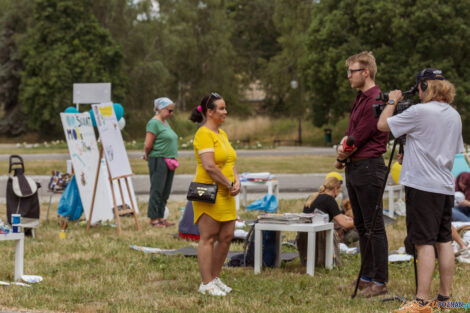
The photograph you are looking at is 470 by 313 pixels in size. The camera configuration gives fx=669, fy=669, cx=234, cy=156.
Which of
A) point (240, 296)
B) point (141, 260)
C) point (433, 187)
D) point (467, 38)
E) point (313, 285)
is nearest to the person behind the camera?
point (433, 187)

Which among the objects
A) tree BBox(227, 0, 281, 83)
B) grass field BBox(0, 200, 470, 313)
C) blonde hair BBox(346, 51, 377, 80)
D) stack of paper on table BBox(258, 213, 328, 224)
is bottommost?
grass field BBox(0, 200, 470, 313)

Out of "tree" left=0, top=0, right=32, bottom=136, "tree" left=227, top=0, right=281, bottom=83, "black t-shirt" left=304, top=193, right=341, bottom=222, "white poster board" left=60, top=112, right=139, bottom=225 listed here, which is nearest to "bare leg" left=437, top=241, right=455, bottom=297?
"black t-shirt" left=304, top=193, right=341, bottom=222

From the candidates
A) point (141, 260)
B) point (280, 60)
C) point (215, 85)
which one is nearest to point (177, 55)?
point (215, 85)

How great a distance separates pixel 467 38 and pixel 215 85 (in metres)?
23.7

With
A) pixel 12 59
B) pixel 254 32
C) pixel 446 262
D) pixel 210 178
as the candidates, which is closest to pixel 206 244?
pixel 210 178

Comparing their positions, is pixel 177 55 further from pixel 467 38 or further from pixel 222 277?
pixel 222 277

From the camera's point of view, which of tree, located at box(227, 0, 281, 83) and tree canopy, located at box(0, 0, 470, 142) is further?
tree, located at box(227, 0, 281, 83)

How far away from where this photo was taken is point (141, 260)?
7.27 m

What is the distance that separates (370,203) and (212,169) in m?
1.34

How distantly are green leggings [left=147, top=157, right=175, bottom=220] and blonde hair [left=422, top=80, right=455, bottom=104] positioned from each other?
5.37 m

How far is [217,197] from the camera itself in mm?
5617

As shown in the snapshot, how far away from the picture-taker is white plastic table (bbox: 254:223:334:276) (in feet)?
21.4

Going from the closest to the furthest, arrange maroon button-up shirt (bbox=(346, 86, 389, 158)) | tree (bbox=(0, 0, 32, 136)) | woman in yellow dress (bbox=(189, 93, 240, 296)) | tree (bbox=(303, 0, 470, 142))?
maroon button-up shirt (bbox=(346, 86, 389, 158))
woman in yellow dress (bbox=(189, 93, 240, 296))
tree (bbox=(303, 0, 470, 142))
tree (bbox=(0, 0, 32, 136))

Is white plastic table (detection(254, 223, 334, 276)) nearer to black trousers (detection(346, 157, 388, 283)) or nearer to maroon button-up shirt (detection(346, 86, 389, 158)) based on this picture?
black trousers (detection(346, 157, 388, 283))
